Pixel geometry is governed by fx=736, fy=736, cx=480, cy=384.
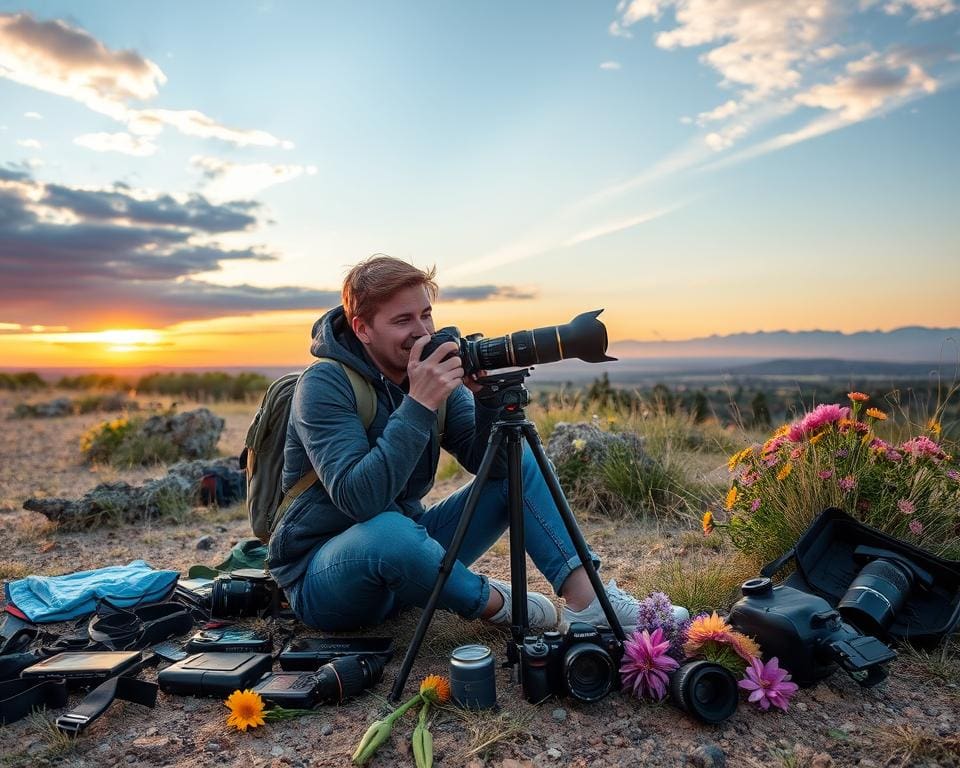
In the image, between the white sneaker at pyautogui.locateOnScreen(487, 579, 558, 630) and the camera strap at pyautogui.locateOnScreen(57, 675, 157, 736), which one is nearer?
→ the camera strap at pyautogui.locateOnScreen(57, 675, 157, 736)

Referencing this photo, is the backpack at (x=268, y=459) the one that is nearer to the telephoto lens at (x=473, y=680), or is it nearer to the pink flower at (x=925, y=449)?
the telephoto lens at (x=473, y=680)

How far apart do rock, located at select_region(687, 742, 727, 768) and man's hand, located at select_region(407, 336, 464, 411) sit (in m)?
1.41

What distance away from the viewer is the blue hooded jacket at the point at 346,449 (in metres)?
2.67

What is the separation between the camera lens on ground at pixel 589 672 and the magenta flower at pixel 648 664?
6 cm

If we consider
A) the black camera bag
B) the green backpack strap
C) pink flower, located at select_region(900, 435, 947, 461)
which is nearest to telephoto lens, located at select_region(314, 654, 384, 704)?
the green backpack strap

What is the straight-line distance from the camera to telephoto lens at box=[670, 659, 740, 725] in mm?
2420

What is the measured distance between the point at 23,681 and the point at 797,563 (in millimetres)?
3101

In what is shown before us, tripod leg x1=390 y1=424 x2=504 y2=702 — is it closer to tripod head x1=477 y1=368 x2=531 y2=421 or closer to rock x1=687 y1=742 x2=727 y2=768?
tripod head x1=477 y1=368 x2=531 y2=421

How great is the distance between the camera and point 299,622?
3.51 meters

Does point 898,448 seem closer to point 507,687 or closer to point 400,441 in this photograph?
point 507,687

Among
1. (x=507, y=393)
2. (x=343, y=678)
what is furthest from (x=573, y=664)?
(x=507, y=393)

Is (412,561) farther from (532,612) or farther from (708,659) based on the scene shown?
(708,659)

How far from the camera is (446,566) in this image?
2.61m

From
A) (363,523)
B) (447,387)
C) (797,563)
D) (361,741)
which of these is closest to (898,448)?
(797,563)
